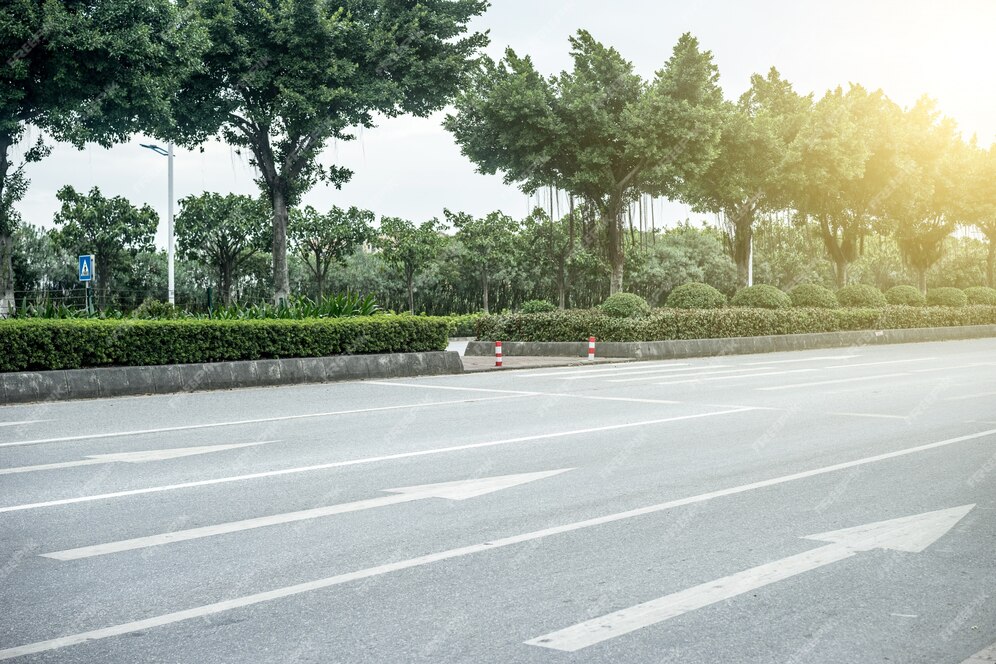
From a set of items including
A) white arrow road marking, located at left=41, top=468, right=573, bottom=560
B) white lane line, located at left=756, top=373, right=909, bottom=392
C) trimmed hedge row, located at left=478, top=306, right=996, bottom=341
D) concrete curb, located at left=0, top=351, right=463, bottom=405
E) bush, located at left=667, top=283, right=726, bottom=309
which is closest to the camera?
white arrow road marking, located at left=41, top=468, right=573, bottom=560

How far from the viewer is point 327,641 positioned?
4129mm

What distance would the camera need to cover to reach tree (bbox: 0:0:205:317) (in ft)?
79.7

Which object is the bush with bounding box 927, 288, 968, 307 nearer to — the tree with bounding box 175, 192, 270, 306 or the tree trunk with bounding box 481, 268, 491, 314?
the tree trunk with bounding box 481, 268, 491, 314

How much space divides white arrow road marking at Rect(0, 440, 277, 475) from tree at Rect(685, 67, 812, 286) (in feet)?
98.7

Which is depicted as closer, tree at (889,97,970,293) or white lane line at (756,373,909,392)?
white lane line at (756,373,909,392)

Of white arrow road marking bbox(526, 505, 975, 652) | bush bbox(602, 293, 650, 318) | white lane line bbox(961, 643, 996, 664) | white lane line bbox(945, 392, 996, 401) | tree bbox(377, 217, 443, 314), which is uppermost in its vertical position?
tree bbox(377, 217, 443, 314)

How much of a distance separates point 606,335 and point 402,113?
497 inches

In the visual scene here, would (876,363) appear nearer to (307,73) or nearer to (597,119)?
(597,119)

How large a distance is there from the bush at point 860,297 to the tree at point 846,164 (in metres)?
5.14

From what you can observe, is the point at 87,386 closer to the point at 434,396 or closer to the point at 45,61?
the point at 434,396

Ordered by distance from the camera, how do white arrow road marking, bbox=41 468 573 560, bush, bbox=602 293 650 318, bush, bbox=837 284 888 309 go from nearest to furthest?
1. white arrow road marking, bbox=41 468 573 560
2. bush, bbox=602 293 650 318
3. bush, bbox=837 284 888 309

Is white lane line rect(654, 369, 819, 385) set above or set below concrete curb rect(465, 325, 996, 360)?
below

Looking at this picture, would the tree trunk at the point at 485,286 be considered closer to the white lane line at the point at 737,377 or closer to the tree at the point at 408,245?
the tree at the point at 408,245

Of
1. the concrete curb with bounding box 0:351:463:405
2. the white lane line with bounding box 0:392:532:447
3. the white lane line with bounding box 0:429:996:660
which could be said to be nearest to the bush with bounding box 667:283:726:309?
the concrete curb with bounding box 0:351:463:405
